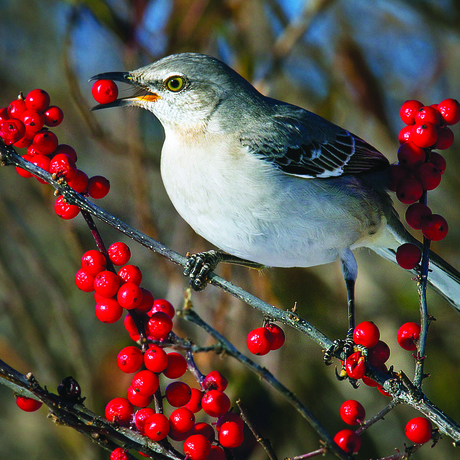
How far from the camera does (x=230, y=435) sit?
68.1 inches

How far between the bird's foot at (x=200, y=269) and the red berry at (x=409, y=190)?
3.27ft

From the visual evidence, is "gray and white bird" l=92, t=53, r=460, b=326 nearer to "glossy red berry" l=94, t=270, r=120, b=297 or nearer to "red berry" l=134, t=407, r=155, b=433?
"glossy red berry" l=94, t=270, r=120, b=297

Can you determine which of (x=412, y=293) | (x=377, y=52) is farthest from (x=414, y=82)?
(x=412, y=293)

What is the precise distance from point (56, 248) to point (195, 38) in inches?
103

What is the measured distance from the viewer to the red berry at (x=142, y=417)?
1.73 m

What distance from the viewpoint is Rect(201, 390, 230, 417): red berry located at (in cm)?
177

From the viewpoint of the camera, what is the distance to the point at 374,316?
14.4 ft

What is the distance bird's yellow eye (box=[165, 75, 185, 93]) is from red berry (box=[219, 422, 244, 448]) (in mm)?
1957

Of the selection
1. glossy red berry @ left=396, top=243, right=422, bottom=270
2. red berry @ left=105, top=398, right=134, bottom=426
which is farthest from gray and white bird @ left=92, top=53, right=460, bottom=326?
red berry @ left=105, top=398, right=134, bottom=426

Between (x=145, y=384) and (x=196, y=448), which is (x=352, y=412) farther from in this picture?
(x=145, y=384)

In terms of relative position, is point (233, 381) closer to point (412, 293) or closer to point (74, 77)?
point (412, 293)

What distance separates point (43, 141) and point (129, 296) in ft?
2.32

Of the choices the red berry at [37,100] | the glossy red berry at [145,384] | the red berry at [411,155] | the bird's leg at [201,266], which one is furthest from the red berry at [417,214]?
the red berry at [37,100]

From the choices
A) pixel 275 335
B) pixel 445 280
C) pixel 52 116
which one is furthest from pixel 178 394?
pixel 445 280
